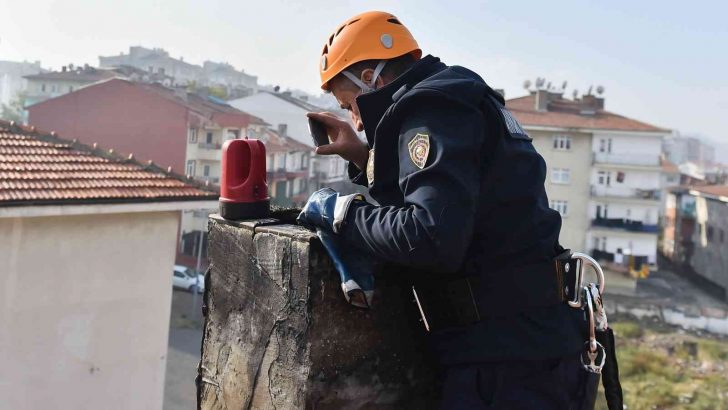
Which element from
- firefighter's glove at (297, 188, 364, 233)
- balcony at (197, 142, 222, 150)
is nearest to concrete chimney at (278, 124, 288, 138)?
balcony at (197, 142, 222, 150)

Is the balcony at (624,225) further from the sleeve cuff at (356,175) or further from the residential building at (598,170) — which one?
the sleeve cuff at (356,175)

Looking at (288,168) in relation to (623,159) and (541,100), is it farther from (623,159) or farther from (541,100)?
(623,159)

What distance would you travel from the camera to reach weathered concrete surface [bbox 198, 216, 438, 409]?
1.91 meters

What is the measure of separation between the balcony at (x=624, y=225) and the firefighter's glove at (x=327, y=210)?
35352 mm

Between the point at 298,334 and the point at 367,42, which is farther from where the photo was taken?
A: the point at 367,42

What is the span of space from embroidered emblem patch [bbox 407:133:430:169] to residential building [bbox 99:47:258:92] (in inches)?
2127

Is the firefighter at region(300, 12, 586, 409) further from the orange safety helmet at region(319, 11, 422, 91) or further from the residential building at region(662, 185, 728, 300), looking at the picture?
the residential building at region(662, 185, 728, 300)

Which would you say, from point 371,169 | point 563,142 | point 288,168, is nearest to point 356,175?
point 371,169

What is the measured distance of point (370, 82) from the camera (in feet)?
6.88

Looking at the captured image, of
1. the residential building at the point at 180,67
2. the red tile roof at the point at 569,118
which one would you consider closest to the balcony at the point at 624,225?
the red tile roof at the point at 569,118

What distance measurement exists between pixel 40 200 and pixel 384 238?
6073mm

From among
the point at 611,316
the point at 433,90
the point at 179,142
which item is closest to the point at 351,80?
the point at 433,90

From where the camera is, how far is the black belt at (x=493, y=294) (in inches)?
72.7

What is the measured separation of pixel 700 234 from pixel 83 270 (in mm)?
40373
